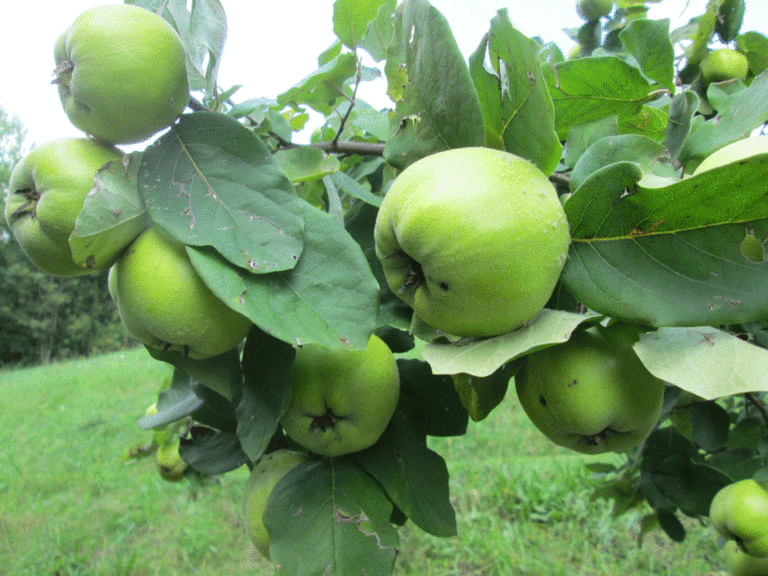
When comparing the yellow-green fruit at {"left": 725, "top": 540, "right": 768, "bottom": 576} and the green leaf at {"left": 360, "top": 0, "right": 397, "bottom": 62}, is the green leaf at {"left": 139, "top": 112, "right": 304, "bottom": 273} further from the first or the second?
the yellow-green fruit at {"left": 725, "top": 540, "right": 768, "bottom": 576}

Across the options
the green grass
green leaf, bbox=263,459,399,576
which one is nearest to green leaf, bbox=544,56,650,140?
green leaf, bbox=263,459,399,576

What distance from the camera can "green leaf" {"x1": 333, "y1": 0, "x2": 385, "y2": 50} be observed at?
1.14m

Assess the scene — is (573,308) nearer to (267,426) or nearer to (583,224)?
(583,224)

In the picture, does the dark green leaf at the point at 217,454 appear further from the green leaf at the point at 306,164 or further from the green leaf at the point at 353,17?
the green leaf at the point at 353,17

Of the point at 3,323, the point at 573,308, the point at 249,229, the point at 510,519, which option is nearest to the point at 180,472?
the point at 249,229

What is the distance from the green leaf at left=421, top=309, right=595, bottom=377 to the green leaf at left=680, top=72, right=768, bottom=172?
0.44 metres

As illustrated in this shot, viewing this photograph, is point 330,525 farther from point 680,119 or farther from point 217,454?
point 680,119

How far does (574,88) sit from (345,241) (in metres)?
0.50

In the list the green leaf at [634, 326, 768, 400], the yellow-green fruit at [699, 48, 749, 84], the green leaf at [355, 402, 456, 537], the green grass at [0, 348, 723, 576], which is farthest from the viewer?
the green grass at [0, 348, 723, 576]

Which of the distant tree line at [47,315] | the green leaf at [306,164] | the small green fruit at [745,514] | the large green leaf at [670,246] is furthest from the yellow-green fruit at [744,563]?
the distant tree line at [47,315]

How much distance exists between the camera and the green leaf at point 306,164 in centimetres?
83

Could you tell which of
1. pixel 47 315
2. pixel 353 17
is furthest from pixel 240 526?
pixel 47 315

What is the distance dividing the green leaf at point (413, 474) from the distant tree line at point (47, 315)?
17.3 m

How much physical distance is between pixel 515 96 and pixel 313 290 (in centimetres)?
36
